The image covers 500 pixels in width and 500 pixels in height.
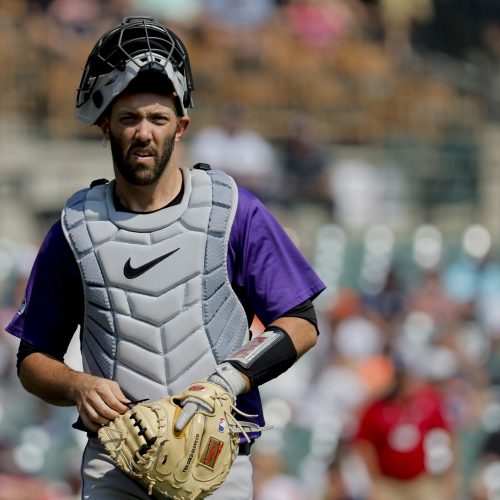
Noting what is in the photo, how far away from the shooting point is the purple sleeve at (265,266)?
3924 mm

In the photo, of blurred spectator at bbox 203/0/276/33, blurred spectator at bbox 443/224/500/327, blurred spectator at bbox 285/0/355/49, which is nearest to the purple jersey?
blurred spectator at bbox 443/224/500/327

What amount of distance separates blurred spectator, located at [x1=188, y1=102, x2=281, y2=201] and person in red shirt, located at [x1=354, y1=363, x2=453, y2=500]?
3.71 metres

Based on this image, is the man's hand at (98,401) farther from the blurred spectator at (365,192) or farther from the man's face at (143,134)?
the blurred spectator at (365,192)

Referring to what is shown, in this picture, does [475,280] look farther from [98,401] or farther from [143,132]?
[98,401]

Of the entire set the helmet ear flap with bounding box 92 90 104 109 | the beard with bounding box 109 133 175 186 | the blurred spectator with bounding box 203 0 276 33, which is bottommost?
the beard with bounding box 109 133 175 186

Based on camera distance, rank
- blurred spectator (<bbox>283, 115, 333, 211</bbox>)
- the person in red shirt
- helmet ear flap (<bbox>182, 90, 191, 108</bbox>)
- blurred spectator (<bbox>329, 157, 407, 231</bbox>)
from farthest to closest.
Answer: blurred spectator (<bbox>329, 157, 407, 231</bbox>), blurred spectator (<bbox>283, 115, 333, 211</bbox>), the person in red shirt, helmet ear flap (<bbox>182, 90, 191, 108</bbox>)

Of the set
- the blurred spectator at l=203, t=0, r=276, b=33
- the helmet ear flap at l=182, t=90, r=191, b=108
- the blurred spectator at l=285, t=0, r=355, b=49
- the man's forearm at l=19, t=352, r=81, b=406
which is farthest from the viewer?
the blurred spectator at l=285, t=0, r=355, b=49

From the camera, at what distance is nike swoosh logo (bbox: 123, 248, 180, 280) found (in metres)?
3.89

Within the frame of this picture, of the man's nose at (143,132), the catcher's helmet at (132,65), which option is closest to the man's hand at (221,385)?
the man's nose at (143,132)

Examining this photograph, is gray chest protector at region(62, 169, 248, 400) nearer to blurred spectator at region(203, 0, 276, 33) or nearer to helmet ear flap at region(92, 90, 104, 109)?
helmet ear flap at region(92, 90, 104, 109)

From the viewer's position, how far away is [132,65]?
388cm

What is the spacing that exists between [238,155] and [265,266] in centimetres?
839

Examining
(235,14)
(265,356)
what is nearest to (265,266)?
(265,356)

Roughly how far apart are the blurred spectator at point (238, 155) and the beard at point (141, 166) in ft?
26.5
